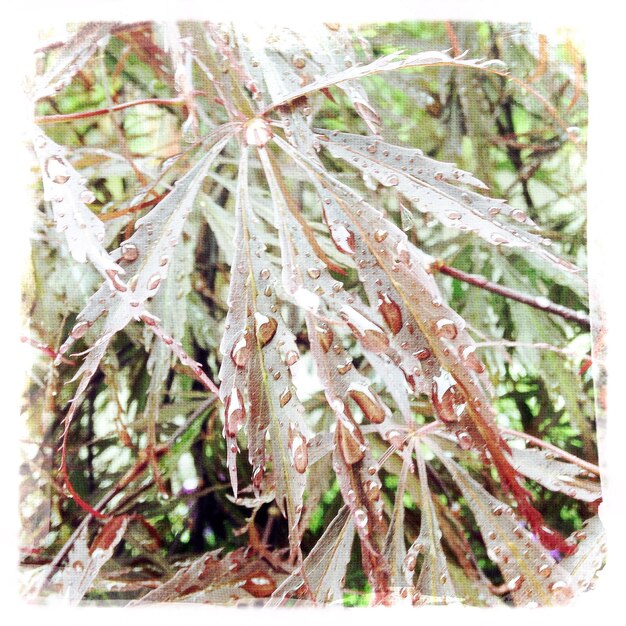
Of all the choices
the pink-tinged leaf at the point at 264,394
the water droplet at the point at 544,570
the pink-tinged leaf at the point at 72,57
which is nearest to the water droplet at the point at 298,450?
the pink-tinged leaf at the point at 264,394

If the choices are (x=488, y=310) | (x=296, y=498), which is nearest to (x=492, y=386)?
(x=488, y=310)

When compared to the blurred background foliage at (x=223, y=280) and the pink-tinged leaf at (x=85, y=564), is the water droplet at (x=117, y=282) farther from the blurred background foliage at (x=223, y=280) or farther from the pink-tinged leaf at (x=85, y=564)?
the pink-tinged leaf at (x=85, y=564)

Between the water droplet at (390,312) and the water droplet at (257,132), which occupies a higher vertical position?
the water droplet at (257,132)

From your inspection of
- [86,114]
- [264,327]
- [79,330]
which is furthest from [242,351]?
[86,114]

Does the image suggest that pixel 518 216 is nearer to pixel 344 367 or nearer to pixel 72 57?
pixel 344 367

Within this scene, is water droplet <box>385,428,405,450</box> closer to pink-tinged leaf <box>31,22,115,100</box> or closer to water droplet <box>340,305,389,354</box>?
water droplet <box>340,305,389,354</box>

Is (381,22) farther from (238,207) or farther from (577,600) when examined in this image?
(577,600)

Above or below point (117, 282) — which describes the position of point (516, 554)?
below
